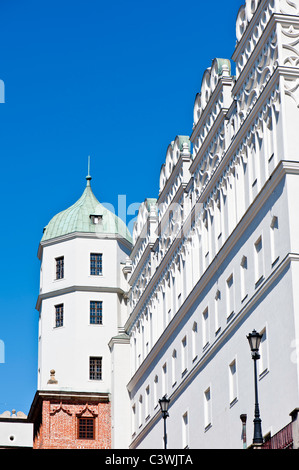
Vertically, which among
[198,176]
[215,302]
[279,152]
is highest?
[198,176]

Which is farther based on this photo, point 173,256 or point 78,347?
point 78,347

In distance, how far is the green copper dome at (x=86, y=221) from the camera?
234 feet

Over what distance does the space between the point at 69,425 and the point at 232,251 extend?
2501 cm

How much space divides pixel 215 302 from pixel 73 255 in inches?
1005

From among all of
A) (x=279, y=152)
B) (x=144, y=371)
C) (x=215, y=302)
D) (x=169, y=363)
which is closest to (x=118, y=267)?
(x=144, y=371)

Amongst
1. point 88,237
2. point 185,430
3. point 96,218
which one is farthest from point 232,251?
point 96,218

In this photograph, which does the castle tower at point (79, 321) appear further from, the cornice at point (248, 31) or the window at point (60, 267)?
the cornice at point (248, 31)

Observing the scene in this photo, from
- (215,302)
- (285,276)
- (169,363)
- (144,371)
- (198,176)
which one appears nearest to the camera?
(285,276)

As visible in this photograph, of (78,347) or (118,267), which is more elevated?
(118,267)

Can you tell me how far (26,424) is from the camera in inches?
2704

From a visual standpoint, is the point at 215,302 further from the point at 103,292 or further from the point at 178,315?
the point at 103,292

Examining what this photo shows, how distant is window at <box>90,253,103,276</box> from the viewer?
7031cm

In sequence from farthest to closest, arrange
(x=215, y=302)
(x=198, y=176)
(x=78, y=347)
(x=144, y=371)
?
(x=78, y=347)
(x=144, y=371)
(x=198, y=176)
(x=215, y=302)

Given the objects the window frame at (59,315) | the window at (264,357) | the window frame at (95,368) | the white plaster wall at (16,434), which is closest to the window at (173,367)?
the window at (264,357)
